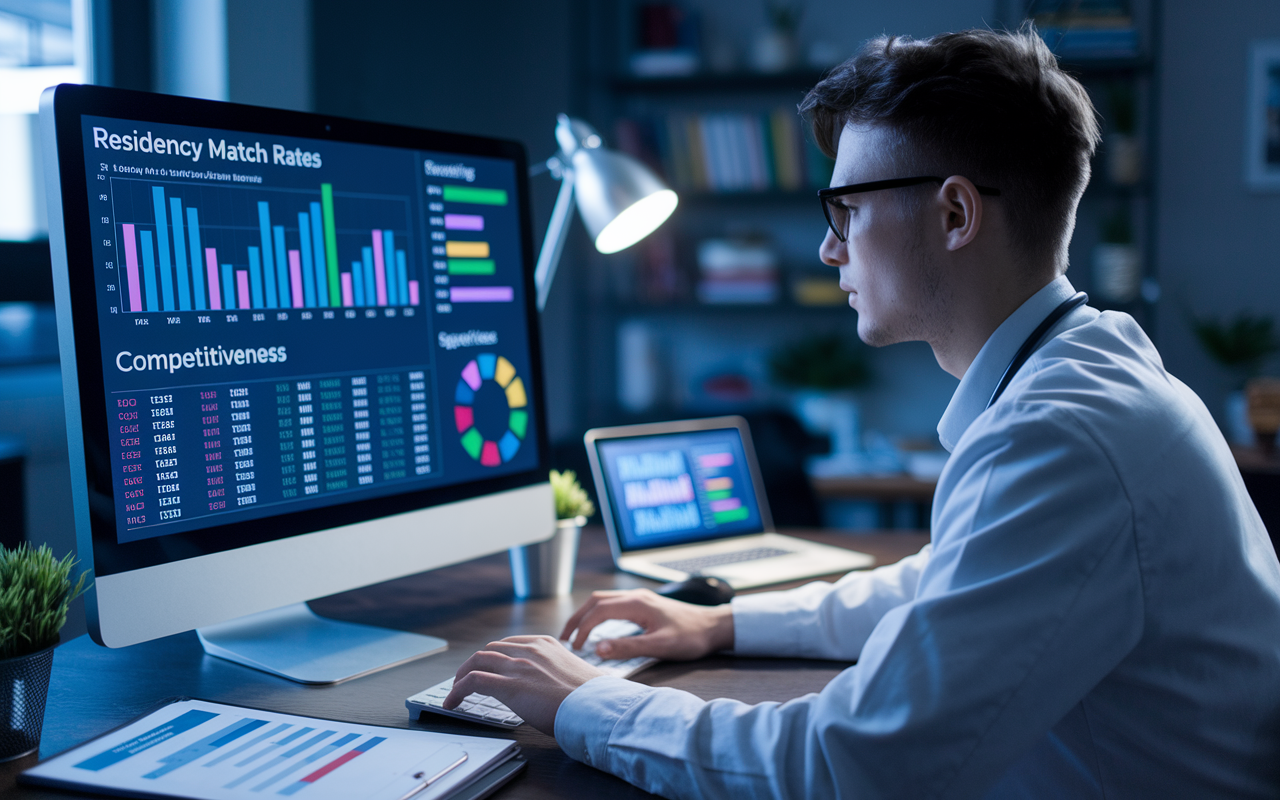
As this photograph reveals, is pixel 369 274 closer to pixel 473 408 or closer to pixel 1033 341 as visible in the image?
pixel 473 408

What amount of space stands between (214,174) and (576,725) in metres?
0.65

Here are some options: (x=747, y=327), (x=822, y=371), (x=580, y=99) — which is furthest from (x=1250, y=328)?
(x=580, y=99)

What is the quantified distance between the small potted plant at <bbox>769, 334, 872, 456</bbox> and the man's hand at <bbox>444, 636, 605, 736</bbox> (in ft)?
8.76

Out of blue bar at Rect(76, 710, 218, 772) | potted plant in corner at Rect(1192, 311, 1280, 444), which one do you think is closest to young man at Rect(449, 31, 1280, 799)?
blue bar at Rect(76, 710, 218, 772)

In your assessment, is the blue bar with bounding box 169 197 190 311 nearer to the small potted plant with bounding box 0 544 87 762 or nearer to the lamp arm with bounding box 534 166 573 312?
the small potted plant with bounding box 0 544 87 762

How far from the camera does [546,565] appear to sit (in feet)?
4.23

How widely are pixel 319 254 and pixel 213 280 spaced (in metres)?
0.12

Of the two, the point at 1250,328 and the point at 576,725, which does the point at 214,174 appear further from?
the point at 1250,328

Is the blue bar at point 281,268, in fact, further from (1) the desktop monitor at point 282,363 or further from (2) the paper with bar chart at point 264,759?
(2) the paper with bar chart at point 264,759

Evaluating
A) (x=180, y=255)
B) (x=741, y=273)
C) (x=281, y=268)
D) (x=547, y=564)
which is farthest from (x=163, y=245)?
(x=741, y=273)

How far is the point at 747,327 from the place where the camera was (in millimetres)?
3896

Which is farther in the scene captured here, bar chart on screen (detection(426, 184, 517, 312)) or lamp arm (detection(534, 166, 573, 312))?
lamp arm (detection(534, 166, 573, 312))

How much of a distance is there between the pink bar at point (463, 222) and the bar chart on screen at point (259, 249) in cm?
6

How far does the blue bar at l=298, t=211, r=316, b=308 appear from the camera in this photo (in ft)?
3.34
